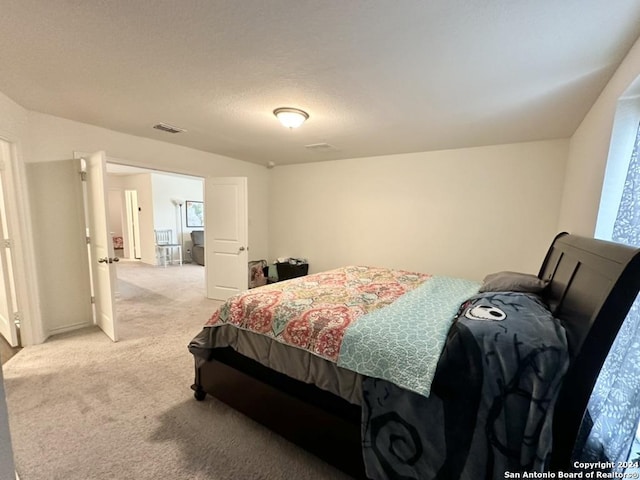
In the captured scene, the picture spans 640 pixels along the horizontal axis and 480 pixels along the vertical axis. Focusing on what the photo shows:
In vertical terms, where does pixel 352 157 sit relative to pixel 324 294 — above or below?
above

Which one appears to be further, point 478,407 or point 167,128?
point 167,128

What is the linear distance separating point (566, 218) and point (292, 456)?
11.0 ft

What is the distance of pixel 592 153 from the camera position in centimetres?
217

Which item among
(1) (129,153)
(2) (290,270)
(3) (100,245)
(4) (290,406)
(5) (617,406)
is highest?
(1) (129,153)

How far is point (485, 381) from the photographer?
1.22 metres

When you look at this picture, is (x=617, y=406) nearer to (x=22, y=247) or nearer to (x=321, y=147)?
(x=321, y=147)

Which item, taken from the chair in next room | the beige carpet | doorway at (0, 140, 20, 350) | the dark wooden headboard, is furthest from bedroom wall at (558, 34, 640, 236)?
the chair in next room

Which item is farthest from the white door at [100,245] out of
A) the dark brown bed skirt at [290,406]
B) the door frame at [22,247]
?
the dark brown bed skirt at [290,406]

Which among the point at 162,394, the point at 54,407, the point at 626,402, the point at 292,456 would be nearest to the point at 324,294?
the point at 292,456

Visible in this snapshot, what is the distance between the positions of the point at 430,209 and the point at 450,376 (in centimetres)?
316

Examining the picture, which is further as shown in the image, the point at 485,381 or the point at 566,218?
the point at 566,218

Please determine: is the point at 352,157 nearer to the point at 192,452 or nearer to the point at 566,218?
the point at 566,218

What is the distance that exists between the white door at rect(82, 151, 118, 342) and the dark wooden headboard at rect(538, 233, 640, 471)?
3.74 m

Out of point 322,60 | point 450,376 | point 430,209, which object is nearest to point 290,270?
point 430,209
